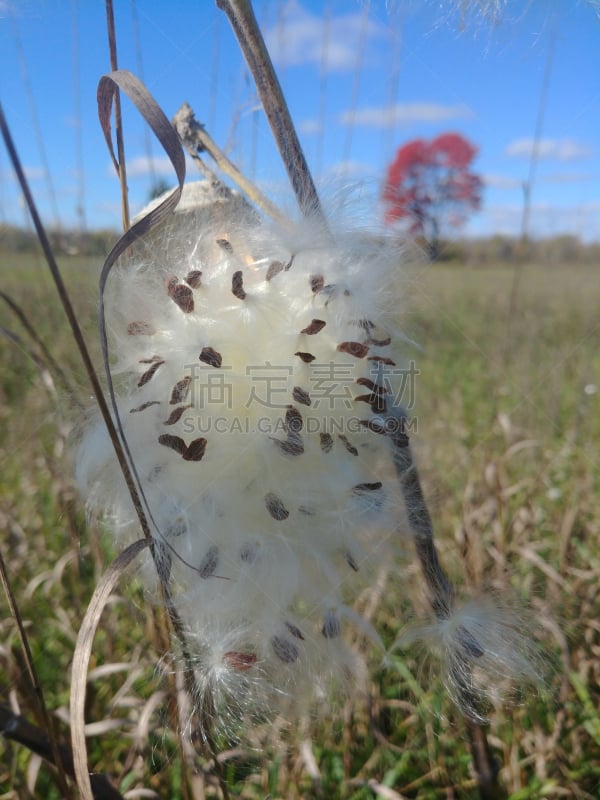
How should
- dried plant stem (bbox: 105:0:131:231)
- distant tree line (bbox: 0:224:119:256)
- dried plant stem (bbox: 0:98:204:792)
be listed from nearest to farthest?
dried plant stem (bbox: 0:98:204:792)
dried plant stem (bbox: 105:0:131:231)
distant tree line (bbox: 0:224:119:256)

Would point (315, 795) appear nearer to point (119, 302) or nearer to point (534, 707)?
point (534, 707)

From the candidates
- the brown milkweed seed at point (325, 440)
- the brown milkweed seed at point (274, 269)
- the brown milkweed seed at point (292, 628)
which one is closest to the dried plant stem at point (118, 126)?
the brown milkweed seed at point (274, 269)

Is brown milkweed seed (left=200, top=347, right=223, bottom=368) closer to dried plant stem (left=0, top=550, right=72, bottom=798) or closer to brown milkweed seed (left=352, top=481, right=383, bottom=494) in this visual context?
brown milkweed seed (left=352, top=481, right=383, bottom=494)

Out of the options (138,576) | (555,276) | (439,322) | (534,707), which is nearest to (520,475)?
(534,707)

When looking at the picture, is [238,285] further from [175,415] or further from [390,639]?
[390,639]

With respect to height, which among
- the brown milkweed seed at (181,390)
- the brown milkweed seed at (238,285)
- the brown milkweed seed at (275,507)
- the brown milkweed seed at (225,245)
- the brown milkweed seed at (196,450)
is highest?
the brown milkweed seed at (225,245)

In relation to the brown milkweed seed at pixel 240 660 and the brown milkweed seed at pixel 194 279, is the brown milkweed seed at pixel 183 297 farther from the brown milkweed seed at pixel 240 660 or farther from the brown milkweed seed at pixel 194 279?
the brown milkweed seed at pixel 240 660

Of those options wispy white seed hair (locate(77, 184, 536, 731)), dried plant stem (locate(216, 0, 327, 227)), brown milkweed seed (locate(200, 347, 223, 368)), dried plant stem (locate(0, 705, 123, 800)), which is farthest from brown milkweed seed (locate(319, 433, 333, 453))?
dried plant stem (locate(0, 705, 123, 800))
